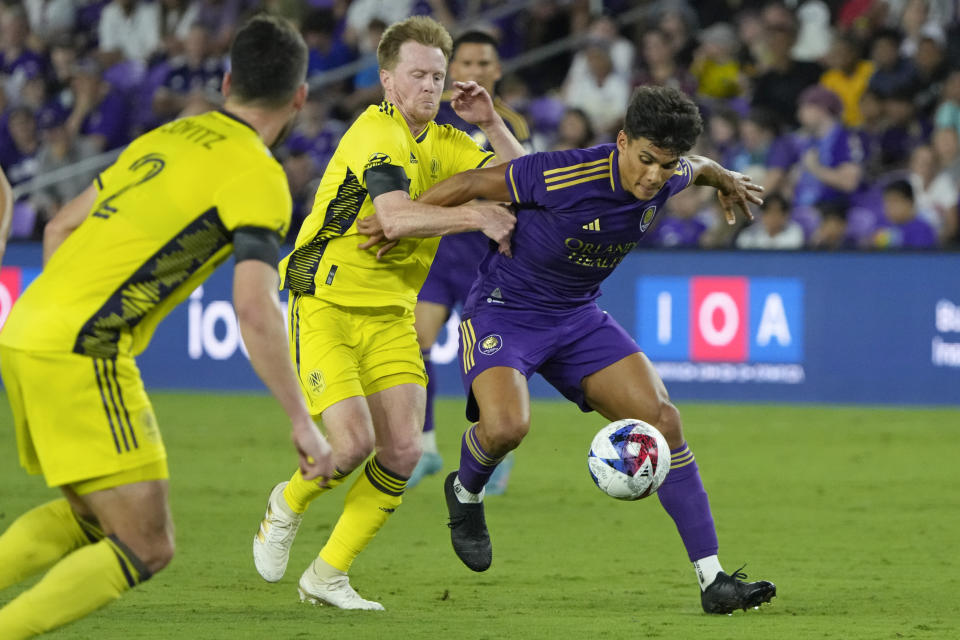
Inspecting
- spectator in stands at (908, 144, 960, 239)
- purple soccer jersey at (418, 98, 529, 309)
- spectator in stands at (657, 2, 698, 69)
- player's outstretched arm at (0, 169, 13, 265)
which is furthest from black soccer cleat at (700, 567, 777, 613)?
spectator in stands at (657, 2, 698, 69)

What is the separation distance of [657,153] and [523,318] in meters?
1.04

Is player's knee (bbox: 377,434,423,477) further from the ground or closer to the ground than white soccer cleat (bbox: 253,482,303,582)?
further from the ground

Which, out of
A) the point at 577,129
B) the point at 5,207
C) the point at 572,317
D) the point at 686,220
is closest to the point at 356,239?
the point at 572,317

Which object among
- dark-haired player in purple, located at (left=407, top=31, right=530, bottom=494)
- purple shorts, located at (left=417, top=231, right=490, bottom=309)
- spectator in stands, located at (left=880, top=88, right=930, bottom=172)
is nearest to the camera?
dark-haired player in purple, located at (left=407, top=31, right=530, bottom=494)

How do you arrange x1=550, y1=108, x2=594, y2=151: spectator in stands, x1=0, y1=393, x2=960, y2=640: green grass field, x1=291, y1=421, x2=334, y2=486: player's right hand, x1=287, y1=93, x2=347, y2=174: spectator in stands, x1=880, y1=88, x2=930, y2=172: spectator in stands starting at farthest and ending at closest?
x1=287, y1=93, x2=347, y2=174: spectator in stands
x1=880, y1=88, x2=930, y2=172: spectator in stands
x1=550, y1=108, x2=594, y2=151: spectator in stands
x1=0, y1=393, x2=960, y2=640: green grass field
x1=291, y1=421, x2=334, y2=486: player's right hand

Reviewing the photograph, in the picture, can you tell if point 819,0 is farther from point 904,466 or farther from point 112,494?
point 112,494

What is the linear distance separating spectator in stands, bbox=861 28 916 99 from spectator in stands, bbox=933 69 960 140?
1.47ft

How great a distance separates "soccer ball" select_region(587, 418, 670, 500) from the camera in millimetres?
5984

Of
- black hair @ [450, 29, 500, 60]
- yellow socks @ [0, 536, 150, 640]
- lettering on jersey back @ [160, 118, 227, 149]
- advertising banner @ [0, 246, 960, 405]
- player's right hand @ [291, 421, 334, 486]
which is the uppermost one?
black hair @ [450, 29, 500, 60]

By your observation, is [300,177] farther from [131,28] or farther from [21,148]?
[131,28]

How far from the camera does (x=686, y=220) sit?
581 inches

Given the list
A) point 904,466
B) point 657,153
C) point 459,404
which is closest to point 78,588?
point 657,153

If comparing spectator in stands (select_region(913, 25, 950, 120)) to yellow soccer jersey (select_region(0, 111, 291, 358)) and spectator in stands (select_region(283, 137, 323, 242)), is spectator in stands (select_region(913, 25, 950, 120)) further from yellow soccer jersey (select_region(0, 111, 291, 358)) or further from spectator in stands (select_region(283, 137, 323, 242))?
yellow soccer jersey (select_region(0, 111, 291, 358))

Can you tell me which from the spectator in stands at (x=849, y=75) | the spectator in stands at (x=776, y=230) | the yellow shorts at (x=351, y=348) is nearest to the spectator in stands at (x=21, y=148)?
the spectator in stands at (x=776, y=230)
